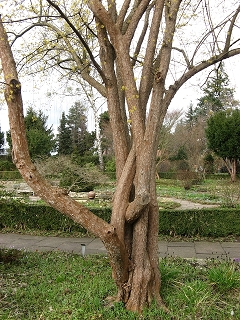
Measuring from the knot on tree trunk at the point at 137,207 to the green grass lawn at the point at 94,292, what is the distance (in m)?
0.89

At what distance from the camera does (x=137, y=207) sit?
3.06 m

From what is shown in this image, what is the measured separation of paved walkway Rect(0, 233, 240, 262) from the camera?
5.83 metres

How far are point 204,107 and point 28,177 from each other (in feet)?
113

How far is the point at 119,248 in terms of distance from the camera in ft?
9.75

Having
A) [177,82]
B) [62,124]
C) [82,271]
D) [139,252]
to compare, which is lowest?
[82,271]

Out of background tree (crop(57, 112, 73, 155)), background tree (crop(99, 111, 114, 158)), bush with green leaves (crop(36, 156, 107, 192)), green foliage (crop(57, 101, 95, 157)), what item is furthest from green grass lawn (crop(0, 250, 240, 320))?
background tree (crop(57, 112, 73, 155))

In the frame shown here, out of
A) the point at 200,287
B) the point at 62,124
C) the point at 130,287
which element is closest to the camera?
the point at 130,287

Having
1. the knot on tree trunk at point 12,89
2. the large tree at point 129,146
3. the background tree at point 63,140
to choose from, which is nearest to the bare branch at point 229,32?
the large tree at point 129,146

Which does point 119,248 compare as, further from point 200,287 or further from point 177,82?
point 177,82

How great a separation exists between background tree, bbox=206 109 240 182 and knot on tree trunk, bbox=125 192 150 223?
18.2 meters

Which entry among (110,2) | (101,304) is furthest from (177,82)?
(101,304)

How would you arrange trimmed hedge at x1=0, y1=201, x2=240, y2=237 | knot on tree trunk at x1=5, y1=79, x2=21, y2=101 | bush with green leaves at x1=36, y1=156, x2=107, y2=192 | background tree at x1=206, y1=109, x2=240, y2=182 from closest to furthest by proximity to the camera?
knot on tree trunk at x1=5, y1=79, x2=21, y2=101, trimmed hedge at x1=0, y1=201, x2=240, y2=237, bush with green leaves at x1=36, y1=156, x2=107, y2=192, background tree at x1=206, y1=109, x2=240, y2=182

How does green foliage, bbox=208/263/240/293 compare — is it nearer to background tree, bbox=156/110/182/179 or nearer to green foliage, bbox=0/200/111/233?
green foliage, bbox=0/200/111/233

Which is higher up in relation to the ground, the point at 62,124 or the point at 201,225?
the point at 62,124
